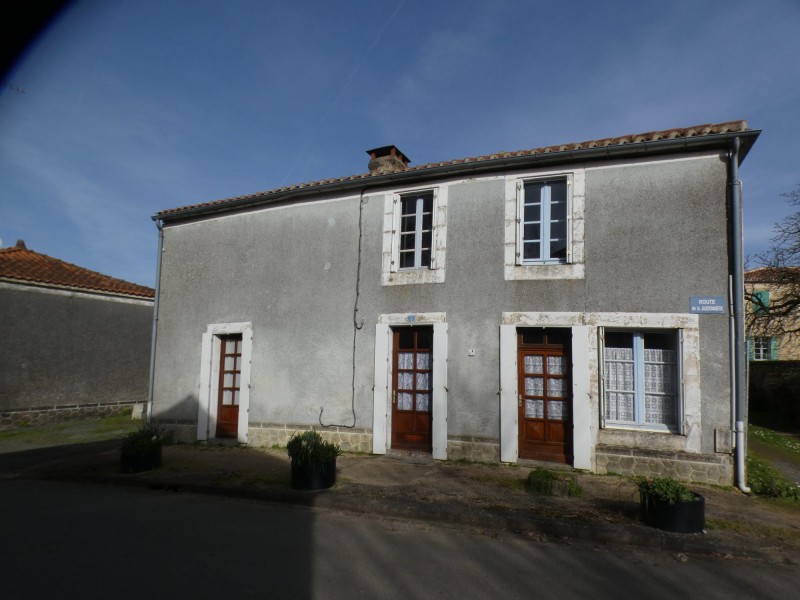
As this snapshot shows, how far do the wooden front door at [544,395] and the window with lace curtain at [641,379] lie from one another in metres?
0.60

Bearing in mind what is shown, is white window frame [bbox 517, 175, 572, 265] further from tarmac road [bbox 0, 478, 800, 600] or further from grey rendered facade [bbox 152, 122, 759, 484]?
tarmac road [bbox 0, 478, 800, 600]

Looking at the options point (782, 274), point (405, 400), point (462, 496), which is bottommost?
point (462, 496)

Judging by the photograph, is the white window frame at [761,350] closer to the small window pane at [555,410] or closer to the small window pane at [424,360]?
the small window pane at [555,410]

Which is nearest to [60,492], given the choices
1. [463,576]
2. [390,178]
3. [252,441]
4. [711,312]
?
[252,441]

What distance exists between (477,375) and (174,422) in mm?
6688

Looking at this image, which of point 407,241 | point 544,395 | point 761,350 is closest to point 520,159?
point 407,241

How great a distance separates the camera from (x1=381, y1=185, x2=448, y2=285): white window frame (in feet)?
28.4

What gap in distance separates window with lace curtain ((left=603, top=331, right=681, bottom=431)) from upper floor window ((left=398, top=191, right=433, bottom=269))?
10.9ft

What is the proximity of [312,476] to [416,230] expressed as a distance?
461cm

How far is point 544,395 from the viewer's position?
7.90 m

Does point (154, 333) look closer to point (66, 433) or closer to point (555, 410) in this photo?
point (66, 433)

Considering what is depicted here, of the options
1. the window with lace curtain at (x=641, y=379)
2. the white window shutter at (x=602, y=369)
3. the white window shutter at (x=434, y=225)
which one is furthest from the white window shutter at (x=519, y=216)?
the window with lace curtain at (x=641, y=379)

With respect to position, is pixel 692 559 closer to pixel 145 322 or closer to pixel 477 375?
pixel 477 375

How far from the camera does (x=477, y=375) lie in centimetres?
813
